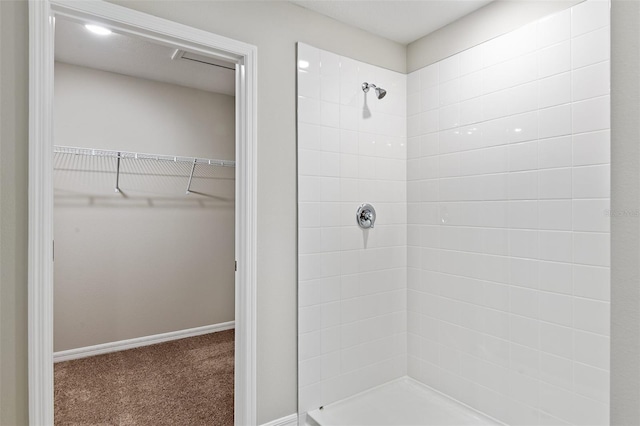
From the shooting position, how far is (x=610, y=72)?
1563 millimetres

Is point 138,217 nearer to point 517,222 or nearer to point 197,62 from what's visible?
point 197,62

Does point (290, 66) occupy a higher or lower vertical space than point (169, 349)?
higher

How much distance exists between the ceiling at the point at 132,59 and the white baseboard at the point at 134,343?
2447mm

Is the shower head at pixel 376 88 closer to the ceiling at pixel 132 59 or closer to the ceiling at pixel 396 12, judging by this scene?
the ceiling at pixel 396 12

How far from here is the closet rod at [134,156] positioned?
9.61 ft

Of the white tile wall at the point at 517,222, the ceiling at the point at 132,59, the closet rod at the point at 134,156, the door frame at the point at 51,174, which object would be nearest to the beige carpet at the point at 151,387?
the door frame at the point at 51,174

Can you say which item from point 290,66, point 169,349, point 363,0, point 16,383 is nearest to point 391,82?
point 363,0

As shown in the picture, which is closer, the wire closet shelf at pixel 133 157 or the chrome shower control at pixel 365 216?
the chrome shower control at pixel 365 216

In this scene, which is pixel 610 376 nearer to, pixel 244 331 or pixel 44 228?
pixel 244 331

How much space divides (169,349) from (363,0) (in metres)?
3.24

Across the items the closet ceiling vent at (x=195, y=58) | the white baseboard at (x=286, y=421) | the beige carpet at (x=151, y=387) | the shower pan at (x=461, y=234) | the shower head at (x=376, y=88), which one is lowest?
the beige carpet at (x=151, y=387)

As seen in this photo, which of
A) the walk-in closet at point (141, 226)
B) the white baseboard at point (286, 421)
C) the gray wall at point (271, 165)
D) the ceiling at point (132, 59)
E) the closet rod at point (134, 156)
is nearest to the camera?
the gray wall at point (271, 165)

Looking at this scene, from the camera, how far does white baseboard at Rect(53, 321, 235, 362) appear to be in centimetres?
311

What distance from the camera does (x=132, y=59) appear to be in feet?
9.71
